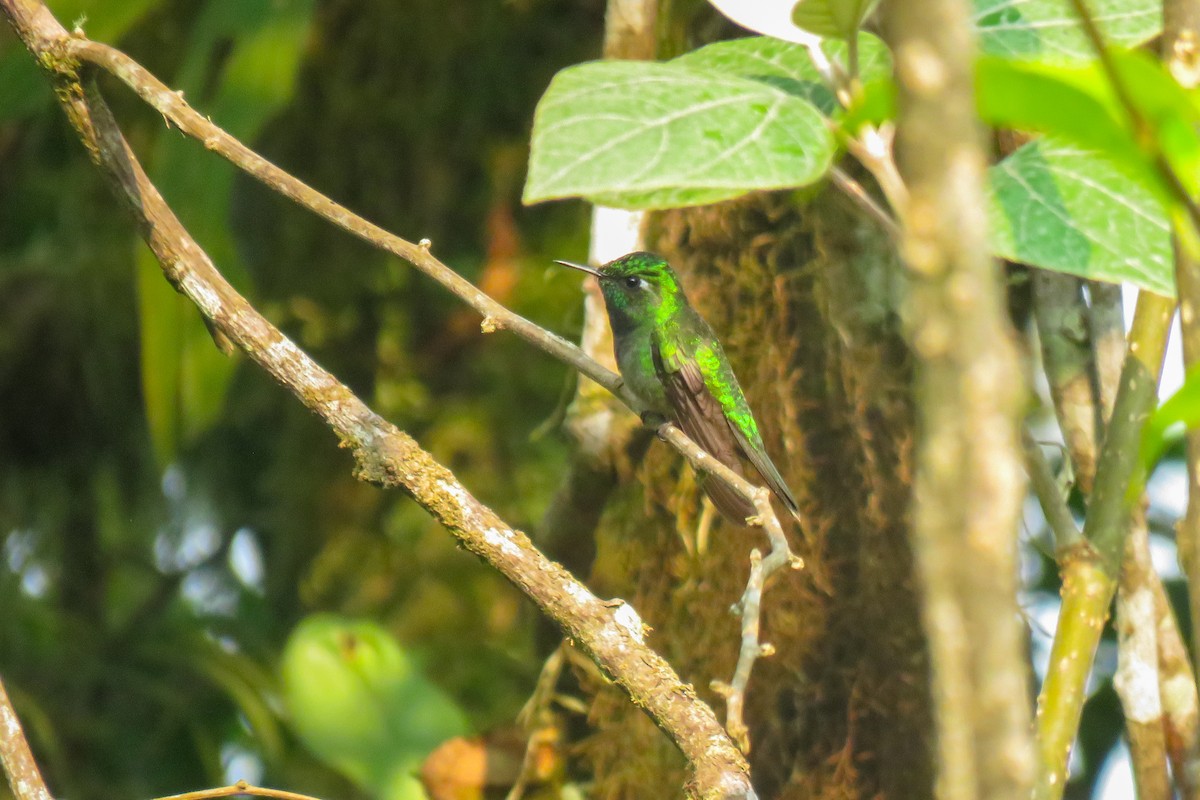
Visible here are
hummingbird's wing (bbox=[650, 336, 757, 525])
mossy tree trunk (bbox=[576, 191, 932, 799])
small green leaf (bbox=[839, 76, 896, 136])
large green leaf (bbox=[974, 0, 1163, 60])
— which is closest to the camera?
small green leaf (bbox=[839, 76, 896, 136])

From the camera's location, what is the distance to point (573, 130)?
0.81 metres

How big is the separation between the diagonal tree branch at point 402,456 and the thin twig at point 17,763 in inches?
18.2

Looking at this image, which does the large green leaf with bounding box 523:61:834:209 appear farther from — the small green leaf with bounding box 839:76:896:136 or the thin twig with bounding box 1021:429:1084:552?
the thin twig with bounding box 1021:429:1084:552

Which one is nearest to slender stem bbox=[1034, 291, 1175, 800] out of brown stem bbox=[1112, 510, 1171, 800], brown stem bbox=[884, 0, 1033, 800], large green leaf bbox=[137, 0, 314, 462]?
brown stem bbox=[1112, 510, 1171, 800]

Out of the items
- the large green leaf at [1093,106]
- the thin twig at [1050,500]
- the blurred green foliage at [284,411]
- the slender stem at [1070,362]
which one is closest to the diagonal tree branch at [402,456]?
the thin twig at [1050,500]

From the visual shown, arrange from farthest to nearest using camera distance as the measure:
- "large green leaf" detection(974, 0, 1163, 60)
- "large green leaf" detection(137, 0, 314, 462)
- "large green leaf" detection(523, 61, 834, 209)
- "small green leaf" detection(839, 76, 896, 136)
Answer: "large green leaf" detection(137, 0, 314, 462) → "large green leaf" detection(974, 0, 1163, 60) → "large green leaf" detection(523, 61, 834, 209) → "small green leaf" detection(839, 76, 896, 136)

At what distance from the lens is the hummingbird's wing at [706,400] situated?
8.80 feet

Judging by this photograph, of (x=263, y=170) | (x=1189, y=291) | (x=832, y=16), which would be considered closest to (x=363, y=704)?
A: (x=263, y=170)

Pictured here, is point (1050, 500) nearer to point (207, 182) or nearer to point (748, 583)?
point (748, 583)

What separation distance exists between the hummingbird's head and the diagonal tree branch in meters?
0.94

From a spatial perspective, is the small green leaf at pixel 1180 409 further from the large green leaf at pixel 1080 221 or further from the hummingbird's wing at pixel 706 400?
the hummingbird's wing at pixel 706 400

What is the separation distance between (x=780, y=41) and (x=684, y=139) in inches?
17.7

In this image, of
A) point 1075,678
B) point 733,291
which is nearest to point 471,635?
point 733,291

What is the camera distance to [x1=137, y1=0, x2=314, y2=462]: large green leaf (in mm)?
2584
